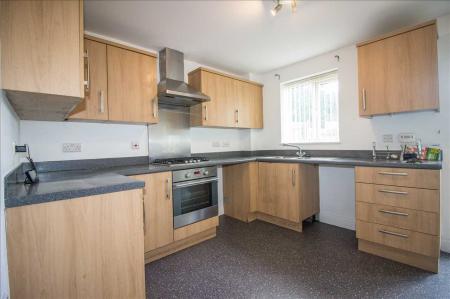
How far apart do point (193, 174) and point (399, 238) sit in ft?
6.57

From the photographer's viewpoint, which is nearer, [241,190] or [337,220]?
[337,220]

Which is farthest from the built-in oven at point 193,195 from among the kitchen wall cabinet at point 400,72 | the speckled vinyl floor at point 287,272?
the kitchen wall cabinet at point 400,72

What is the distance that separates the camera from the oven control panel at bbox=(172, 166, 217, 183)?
2201 mm

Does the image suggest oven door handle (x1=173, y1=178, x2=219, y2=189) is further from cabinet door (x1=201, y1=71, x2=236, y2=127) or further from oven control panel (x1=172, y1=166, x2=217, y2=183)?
cabinet door (x1=201, y1=71, x2=236, y2=127)

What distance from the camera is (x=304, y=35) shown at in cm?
236

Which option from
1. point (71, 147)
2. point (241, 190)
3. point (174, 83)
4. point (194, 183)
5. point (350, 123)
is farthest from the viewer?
point (241, 190)

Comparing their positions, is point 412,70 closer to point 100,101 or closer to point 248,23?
point 248,23

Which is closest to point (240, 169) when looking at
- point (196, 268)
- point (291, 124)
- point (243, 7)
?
point (291, 124)

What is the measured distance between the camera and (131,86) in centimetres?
217

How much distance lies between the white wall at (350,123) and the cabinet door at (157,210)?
2.05m

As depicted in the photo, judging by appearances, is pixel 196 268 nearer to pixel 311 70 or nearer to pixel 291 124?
pixel 291 124

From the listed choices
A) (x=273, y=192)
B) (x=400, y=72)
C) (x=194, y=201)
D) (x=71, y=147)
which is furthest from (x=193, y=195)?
(x=400, y=72)

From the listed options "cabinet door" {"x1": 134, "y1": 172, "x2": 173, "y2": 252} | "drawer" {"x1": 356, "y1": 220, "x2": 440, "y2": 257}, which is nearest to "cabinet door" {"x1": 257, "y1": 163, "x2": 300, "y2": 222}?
"drawer" {"x1": 356, "y1": 220, "x2": 440, "y2": 257}

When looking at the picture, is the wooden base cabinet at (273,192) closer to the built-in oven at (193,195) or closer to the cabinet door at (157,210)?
the built-in oven at (193,195)
